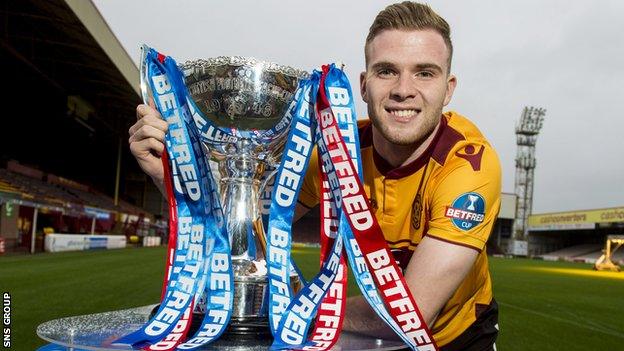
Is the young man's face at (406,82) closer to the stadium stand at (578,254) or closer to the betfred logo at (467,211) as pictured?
the betfred logo at (467,211)

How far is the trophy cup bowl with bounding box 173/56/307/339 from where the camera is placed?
1218mm

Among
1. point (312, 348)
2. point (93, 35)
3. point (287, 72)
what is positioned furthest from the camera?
point (93, 35)

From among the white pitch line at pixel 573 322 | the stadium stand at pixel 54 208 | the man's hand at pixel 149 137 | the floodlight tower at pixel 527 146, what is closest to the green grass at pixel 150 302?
the white pitch line at pixel 573 322

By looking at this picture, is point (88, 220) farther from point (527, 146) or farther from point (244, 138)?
point (527, 146)

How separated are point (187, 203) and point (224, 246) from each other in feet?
0.44

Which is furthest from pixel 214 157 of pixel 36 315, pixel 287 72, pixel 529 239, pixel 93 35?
pixel 529 239

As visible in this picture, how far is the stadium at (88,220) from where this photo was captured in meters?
5.88

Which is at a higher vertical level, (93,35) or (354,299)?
(93,35)

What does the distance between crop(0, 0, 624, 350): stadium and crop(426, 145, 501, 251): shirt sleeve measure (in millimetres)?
3088

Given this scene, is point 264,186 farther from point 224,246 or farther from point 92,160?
point 92,160

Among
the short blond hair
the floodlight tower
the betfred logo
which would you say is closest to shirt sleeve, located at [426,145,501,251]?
the betfred logo

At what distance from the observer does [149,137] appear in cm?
124

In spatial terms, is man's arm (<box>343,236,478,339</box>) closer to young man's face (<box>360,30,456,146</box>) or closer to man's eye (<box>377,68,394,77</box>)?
young man's face (<box>360,30,456,146</box>)

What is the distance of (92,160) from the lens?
3369cm
